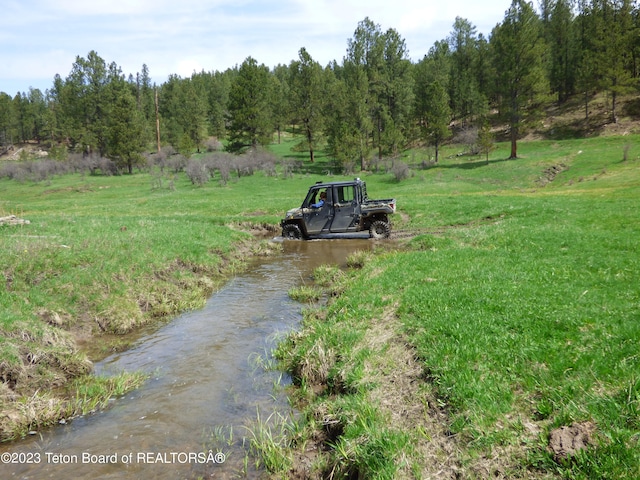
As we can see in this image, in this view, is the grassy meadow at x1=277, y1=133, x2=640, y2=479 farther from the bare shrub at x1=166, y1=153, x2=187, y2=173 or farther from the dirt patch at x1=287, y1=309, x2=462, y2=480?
the bare shrub at x1=166, y1=153, x2=187, y2=173

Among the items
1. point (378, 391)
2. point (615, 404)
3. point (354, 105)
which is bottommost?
point (378, 391)

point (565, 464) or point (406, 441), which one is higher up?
point (565, 464)

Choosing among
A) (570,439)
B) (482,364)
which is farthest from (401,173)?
(570,439)

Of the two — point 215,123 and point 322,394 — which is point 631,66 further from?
point 322,394

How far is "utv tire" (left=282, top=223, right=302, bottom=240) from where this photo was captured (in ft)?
62.6

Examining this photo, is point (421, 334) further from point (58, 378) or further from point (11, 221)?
point (11, 221)

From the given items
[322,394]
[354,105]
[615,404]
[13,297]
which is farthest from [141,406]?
[354,105]

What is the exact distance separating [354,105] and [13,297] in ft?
146

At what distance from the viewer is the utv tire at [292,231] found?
19.1 m

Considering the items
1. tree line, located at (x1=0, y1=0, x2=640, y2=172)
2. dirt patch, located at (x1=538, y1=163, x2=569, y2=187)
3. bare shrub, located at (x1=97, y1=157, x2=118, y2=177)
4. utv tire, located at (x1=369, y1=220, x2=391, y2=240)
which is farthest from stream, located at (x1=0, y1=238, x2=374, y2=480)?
bare shrub, located at (x1=97, y1=157, x2=118, y2=177)

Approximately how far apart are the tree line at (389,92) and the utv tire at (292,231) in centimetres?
2995

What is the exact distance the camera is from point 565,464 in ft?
11.8

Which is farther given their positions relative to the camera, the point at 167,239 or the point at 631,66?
the point at 631,66

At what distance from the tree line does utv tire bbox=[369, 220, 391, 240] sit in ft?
98.8
